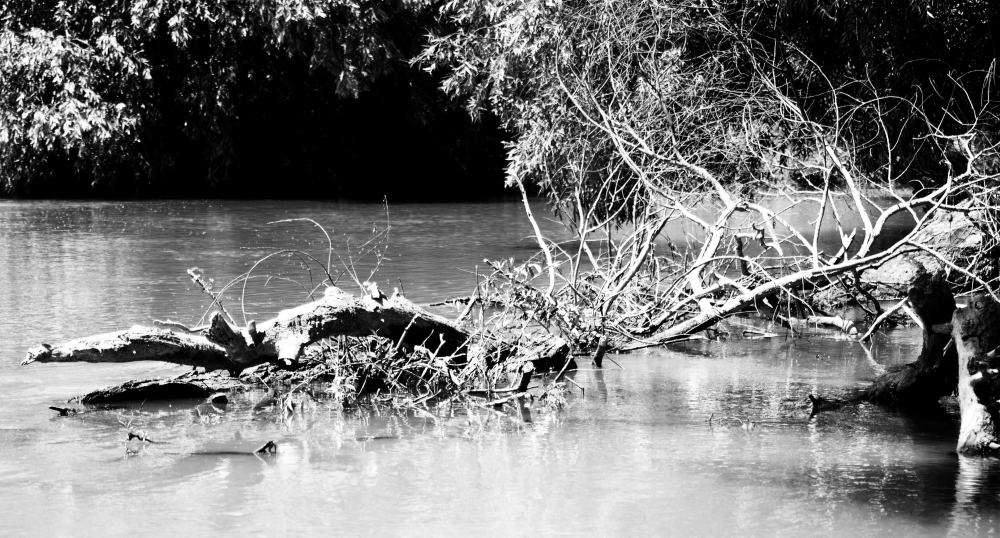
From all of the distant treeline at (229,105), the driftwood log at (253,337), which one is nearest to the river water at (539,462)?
the driftwood log at (253,337)


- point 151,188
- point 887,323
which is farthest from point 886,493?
point 151,188

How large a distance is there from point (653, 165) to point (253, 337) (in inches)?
126

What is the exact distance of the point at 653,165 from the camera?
977cm

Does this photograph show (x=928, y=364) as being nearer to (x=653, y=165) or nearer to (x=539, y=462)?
(x=653, y=165)

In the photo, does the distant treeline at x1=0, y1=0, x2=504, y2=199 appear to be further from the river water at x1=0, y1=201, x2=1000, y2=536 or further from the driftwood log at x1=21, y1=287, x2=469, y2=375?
the driftwood log at x1=21, y1=287, x2=469, y2=375

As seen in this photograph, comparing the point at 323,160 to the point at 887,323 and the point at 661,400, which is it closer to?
the point at 887,323

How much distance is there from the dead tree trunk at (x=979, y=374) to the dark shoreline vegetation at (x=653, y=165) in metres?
0.01

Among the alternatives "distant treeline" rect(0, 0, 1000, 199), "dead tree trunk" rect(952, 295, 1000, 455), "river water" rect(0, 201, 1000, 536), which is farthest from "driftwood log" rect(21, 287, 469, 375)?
"distant treeline" rect(0, 0, 1000, 199)

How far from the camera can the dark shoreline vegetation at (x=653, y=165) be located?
28.1ft

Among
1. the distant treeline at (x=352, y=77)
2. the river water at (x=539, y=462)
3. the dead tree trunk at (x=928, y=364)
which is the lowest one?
the river water at (x=539, y=462)

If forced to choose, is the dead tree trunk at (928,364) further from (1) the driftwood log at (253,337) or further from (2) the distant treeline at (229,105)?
(2) the distant treeline at (229,105)

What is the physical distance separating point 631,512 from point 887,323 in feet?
20.1

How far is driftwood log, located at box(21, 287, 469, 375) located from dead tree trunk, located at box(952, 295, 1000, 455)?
3.15m

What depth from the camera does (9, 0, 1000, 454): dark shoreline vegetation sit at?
857cm
